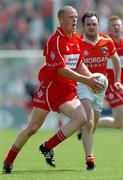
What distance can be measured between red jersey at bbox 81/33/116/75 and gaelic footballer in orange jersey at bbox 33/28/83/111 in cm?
104

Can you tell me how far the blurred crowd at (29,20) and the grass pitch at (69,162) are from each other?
5322mm

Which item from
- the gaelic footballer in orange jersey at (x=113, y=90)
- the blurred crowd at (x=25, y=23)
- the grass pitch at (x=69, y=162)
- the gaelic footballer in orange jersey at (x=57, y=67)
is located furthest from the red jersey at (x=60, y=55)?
the blurred crowd at (x=25, y=23)

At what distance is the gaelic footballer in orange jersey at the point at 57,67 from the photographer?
1048 cm

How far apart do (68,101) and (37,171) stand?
1.02 meters

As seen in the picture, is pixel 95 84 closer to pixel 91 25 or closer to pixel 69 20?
pixel 69 20

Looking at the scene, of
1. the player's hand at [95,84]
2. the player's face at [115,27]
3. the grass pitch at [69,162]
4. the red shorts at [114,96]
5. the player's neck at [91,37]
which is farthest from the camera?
the red shorts at [114,96]

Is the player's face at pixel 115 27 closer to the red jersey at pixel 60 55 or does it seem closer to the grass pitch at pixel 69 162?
the grass pitch at pixel 69 162

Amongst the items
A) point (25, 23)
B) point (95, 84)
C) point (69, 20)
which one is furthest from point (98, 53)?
point (25, 23)

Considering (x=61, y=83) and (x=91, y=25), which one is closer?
(x=61, y=83)

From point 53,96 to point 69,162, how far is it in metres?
2.00

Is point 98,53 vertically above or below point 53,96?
above

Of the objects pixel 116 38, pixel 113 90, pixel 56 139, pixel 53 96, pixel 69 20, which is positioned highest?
pixel 69 20

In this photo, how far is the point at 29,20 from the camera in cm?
2450

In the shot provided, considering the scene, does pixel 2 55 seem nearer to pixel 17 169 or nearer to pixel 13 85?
pixel 13 85
